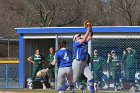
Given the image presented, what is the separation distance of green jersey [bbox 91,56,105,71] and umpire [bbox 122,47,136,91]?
37.3 inches

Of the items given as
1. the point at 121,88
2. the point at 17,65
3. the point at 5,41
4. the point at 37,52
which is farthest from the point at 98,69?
the point at 5,41

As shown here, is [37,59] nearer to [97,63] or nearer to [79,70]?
[97,63]

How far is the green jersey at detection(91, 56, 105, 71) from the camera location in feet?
65.6

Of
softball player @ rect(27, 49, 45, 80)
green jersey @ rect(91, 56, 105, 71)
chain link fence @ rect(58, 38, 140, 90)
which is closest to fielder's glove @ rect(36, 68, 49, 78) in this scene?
softball player @ rect(27, 49, 45, 80)

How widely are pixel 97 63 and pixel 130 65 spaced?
131cm

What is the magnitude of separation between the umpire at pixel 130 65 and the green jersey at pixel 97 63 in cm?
95

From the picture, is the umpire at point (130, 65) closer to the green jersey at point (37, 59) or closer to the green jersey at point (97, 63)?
the green jersey at point (97, 63)

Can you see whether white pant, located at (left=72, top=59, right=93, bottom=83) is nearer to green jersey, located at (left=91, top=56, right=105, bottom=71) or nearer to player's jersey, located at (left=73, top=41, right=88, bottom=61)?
player's jersey, located at (left=73, top=41, right=88, bottom=61)

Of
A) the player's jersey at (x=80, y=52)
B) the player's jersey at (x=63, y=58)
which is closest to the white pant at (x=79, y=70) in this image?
the player's jersey at (x=80, y=52)

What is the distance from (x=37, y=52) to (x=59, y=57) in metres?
6.68

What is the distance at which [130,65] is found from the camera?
1953cm

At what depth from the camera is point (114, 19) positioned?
177ft

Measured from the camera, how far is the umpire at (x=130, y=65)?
19531mm

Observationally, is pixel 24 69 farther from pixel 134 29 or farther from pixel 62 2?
pixel 62 2
